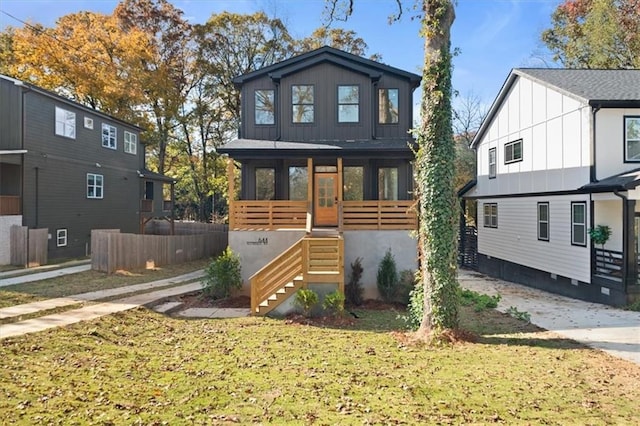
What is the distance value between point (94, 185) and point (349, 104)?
1473 cm

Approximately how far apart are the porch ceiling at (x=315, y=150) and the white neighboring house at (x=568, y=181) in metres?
5.53

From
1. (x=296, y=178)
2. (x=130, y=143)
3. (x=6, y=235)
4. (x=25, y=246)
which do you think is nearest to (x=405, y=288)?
(x=296, y=178)

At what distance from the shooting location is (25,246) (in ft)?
49.2

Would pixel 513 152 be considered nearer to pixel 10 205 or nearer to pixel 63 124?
pixel 63 124

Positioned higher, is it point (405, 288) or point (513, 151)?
point (513, 151)

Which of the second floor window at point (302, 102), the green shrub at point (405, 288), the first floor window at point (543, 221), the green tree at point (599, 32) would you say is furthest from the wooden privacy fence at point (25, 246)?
the green tree at point (599, 32)

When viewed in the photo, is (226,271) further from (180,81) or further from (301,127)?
(180,81)

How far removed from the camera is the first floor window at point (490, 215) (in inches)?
773

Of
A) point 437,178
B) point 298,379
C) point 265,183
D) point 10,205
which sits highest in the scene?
point 265,183

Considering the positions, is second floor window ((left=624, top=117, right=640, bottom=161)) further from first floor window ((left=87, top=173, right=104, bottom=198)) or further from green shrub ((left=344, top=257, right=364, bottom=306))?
first floor window ((left=87, top=173, right=104, bottom=198))

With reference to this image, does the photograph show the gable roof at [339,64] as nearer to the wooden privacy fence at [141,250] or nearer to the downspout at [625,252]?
the downspout at [625,252]

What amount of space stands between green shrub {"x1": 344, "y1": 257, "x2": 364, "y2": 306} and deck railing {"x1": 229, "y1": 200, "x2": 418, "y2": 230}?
1.19 metres

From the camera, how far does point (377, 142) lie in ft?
45.1

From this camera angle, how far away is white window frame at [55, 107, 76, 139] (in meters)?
18.5
